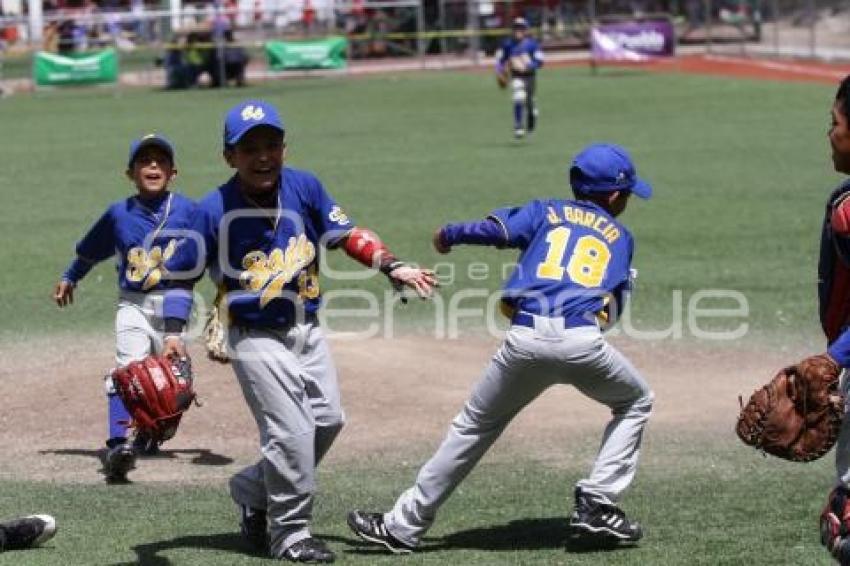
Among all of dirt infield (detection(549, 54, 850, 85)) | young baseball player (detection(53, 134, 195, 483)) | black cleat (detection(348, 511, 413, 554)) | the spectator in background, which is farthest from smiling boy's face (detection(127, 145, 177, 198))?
the spectator in background

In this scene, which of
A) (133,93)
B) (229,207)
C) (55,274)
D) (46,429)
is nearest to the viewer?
(229,207)

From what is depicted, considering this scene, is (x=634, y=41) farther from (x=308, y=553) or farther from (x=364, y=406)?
(x=308, y=553)

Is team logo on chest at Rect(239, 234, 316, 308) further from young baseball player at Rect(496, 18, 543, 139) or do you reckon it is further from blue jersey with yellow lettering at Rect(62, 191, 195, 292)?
young baseball player at Rect(496, 18, 543, 139)

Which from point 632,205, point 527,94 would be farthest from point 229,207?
point 527,94

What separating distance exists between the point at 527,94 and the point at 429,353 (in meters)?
15.2

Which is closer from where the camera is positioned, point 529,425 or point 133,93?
→ point 529,425

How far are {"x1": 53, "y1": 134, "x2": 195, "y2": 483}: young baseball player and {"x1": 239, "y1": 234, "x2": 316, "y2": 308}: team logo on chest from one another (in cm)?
202

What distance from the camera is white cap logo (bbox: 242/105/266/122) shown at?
7074 millimetres

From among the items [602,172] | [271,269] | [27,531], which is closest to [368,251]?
[271,269]

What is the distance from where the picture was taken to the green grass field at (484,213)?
7.68 meters

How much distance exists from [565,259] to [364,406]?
3671 mm

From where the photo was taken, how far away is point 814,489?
846cm

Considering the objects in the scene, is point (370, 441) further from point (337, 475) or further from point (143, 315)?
point (143, 315)

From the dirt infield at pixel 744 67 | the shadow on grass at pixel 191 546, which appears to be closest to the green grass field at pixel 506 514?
the shadow on grass at pixel 191 546
